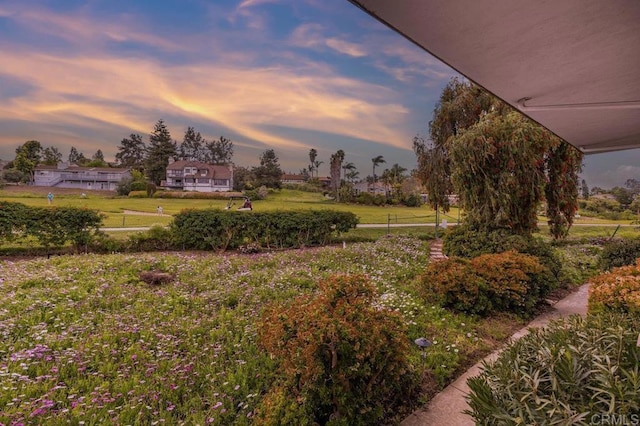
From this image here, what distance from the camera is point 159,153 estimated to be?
54.9 meters

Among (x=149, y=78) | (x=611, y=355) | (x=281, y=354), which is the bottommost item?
(x=281, y=354)

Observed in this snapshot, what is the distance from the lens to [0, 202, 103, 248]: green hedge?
945cm

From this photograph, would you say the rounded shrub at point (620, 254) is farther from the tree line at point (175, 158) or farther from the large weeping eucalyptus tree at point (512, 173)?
the tree line at point (175, 158)

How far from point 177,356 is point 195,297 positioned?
6.39 ft

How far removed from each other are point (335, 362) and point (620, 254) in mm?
8622

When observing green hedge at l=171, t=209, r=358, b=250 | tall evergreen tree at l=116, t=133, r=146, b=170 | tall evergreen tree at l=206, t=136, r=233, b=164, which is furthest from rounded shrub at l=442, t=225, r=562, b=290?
tall evergreen tree at l=116, t=133, r=146, b=170

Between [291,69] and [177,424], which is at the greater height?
[291,69]

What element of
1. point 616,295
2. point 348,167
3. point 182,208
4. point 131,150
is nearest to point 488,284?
point 616,295

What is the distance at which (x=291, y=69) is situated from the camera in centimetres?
1298

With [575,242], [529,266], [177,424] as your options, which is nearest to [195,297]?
[177,424]

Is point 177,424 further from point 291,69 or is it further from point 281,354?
point 291,69

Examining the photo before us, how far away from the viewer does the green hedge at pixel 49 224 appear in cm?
945

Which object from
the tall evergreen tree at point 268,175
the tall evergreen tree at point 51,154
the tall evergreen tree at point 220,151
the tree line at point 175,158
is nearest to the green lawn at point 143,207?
the tall evergreen tree at point 268,175

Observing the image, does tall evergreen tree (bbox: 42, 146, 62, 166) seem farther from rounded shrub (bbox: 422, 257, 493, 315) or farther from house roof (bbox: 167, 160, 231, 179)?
rounded shrub (bbox: 422, 257, 493, 315)
